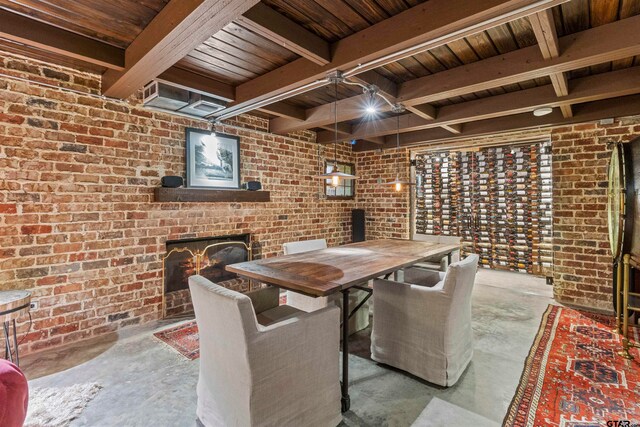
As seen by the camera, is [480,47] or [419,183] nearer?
[480,47]

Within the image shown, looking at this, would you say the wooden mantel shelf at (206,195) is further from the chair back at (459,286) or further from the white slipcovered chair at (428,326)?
the chair back at (459,286)

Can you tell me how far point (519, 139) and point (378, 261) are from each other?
4.16 meters

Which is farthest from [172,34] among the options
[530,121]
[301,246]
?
[530,121]

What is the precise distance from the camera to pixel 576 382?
2141 millimetres

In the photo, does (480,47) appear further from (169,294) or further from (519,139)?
(169,294)

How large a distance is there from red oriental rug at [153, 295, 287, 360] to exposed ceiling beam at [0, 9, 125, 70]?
2.41 m

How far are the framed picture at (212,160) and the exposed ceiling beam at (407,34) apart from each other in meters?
1.37

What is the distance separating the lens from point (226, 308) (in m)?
1.43

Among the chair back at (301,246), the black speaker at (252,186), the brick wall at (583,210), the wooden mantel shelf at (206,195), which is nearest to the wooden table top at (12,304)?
the wooden mantel shelf at (206,195)

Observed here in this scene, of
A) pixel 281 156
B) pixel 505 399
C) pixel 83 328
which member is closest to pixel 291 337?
pixel 505 399

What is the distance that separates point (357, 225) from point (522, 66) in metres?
3.93

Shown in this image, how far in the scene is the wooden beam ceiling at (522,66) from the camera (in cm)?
200

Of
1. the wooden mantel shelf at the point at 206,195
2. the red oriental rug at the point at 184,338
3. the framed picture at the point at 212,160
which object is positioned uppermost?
the framed picture at the point at 212,160

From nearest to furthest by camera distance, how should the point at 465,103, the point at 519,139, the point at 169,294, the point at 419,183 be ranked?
the point at 169,294
the point at 465,103
the point at 519,139
the point at 419,183
